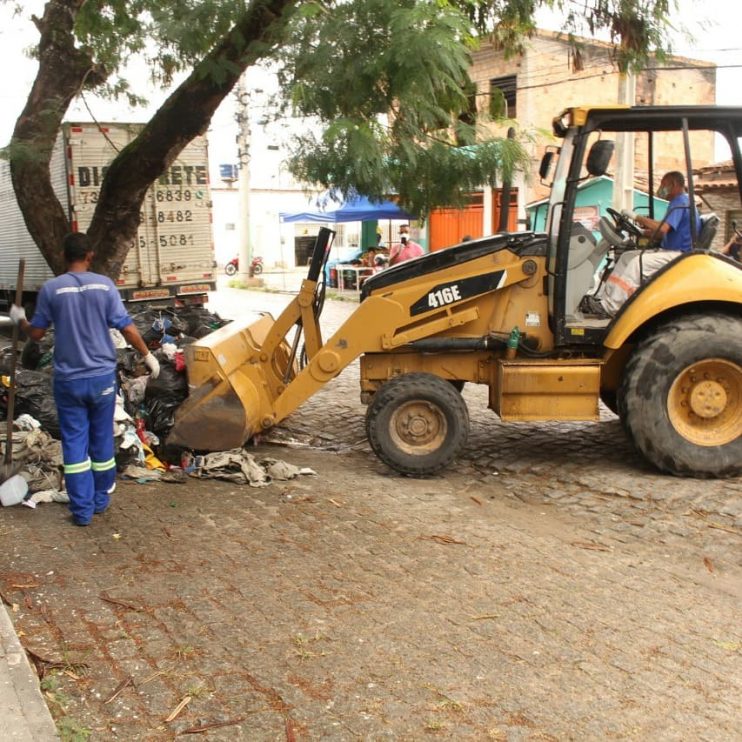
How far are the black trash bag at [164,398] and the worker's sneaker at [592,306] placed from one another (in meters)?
3.17

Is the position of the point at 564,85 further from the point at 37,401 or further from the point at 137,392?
the point at 37,401

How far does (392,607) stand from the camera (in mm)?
4105

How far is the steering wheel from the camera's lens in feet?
21.4

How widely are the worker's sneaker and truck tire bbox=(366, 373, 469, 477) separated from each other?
3.80 feet

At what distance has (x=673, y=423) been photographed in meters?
A: 6.19

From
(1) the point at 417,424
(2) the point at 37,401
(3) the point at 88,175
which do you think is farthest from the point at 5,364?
(3) the point at 88,175

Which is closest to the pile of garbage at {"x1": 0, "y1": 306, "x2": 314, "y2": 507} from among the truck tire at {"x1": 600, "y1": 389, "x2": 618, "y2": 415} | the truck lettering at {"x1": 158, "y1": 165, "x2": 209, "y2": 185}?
the truck tire at {"x1": 600, "y1": 389, "x2": 618, "y2": 415}

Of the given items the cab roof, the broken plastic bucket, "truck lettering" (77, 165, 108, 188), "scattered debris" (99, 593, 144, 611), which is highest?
"truck lettering" (77, 165, 108, 188)

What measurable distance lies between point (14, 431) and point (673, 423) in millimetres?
4772

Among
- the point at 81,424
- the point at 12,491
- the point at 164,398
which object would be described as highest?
the point at 81,424

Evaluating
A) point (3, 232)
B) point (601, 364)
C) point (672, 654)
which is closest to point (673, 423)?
point (601, 364)

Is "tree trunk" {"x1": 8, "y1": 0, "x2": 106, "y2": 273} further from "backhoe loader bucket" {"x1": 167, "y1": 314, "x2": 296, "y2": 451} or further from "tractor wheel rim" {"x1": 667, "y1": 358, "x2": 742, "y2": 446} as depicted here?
"tractor wheel rim" {"x1": 667, "y1": 358, "x2": 742, "y2": 446}

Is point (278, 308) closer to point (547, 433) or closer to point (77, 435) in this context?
point (547, 433)

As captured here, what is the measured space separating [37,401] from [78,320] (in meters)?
1.74
